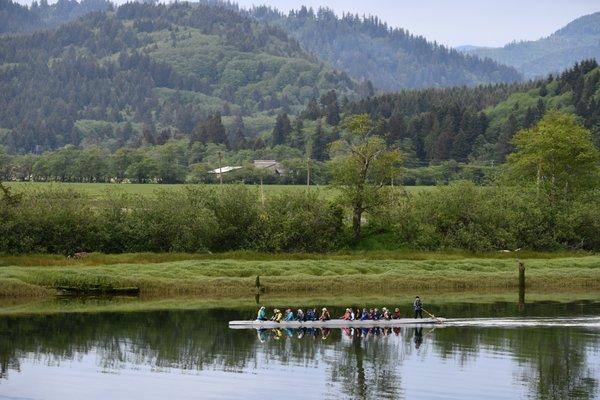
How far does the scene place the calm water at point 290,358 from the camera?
56.7 metres

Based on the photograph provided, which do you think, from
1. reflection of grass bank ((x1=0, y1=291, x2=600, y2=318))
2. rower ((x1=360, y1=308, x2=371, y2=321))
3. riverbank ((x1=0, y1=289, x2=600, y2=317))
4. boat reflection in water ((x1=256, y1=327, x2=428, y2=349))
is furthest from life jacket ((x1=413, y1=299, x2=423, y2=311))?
riverbank ((x1=0, y1=289, x2=600, y2=317))

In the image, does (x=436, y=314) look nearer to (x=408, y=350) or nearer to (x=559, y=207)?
(x=408, y=350)

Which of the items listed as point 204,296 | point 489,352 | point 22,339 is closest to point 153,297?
point 204,296

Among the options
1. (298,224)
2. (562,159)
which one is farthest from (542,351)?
(562,159)

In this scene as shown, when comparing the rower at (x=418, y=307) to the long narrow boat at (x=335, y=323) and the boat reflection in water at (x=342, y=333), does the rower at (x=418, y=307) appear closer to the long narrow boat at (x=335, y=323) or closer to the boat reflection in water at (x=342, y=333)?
the long narrow boat at (x=335, y=323)

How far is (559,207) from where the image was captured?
129250mm

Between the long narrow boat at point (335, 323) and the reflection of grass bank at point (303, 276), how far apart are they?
1706cm

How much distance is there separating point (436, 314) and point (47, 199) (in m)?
53.2

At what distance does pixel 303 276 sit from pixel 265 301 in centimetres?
929

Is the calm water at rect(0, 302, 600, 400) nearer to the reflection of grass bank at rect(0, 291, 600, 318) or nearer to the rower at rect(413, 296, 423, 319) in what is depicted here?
the rower at rect(413, 296, 423, 319)

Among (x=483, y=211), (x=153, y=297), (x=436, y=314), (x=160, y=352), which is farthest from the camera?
(x=483, y=211)

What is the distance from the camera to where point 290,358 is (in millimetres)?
66562

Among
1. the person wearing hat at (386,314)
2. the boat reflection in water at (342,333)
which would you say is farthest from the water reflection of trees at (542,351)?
the person wearing hat at (386,314)

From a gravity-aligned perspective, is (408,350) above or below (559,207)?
below
